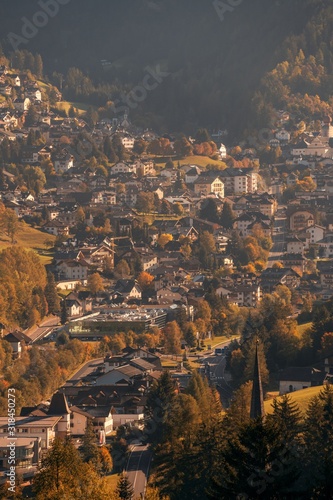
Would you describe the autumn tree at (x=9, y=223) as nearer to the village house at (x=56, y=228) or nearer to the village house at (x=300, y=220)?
the village house at (x=56, y=228)

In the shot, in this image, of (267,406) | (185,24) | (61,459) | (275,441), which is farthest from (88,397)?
(185,24)

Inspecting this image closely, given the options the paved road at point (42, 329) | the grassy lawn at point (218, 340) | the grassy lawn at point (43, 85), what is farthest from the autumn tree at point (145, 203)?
the grassy lawn at point (43, 85)

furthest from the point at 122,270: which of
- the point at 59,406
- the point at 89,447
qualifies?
the point at 89,447

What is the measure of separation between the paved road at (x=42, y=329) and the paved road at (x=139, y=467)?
14723mm

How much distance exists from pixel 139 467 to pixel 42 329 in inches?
742

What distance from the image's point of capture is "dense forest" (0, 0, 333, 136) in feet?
350

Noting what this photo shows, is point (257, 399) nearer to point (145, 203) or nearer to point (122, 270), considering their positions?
point (122, 270)

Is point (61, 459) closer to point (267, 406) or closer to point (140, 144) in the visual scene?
point (267, 406)

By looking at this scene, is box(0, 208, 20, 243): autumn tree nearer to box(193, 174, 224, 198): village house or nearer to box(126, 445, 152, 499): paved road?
box(193, 174, 224, 198): village house

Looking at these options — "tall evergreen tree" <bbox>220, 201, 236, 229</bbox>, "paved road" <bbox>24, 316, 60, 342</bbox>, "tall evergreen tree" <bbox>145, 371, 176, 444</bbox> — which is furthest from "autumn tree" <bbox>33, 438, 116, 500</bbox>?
"tall evergreen tree" <bbox>220, 201, 236, 229</bbox>

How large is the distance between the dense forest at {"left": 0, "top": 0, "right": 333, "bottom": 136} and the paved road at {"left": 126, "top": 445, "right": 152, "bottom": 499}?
65.2 m

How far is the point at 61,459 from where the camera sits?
27594mm

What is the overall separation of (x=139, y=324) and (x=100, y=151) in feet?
109

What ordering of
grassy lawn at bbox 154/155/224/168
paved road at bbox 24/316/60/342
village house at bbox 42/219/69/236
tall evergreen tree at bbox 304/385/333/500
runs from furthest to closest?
grassy lawn at bbox 154/155/224/168, village house at bbox 42/219/69/236, paved road at bbox 24/316/60/342, tall evergreen tree at bbox 304/385/333/500
